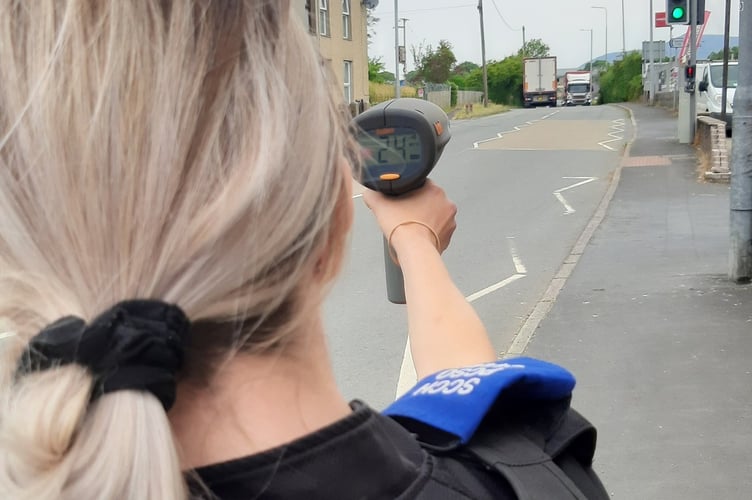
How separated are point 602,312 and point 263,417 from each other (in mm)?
6289

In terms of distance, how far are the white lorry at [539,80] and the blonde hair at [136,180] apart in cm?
6472

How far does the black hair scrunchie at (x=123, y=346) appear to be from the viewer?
0.84 meters

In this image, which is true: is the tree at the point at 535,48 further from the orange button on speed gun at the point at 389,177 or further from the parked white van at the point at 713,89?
the orange button on speed gun at the point at 389,177

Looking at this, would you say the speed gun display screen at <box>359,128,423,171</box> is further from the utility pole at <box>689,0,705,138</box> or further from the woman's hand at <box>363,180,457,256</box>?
the utility pole at <box>689,0,705,138</box>

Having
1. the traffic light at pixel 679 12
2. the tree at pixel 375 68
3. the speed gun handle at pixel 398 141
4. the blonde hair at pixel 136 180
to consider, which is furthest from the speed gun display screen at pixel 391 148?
the tree at pixel 375 68

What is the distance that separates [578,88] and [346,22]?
35837mm

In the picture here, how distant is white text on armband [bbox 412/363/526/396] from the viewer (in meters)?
1.11

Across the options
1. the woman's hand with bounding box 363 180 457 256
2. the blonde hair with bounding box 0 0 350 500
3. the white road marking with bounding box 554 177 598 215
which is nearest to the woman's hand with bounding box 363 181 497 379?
the woman's hand with bounding box 363 180 457 256

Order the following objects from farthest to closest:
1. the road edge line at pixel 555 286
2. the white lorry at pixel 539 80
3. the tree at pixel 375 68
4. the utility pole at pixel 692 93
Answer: the white lorry at pixel 539 80
the tree at pixel 375 68
the utility pole at pixel 692 93
the road edge line at pixel 555 286

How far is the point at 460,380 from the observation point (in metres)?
1.14

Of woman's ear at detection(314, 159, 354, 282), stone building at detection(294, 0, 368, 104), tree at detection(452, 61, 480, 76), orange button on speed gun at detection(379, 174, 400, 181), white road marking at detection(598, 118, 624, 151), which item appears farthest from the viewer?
tree at detection(452, 61, 480, 76)

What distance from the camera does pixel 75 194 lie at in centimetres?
87

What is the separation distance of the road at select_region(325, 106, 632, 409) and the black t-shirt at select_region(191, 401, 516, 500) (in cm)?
24

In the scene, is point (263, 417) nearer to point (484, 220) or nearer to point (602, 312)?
point (602, 312)
